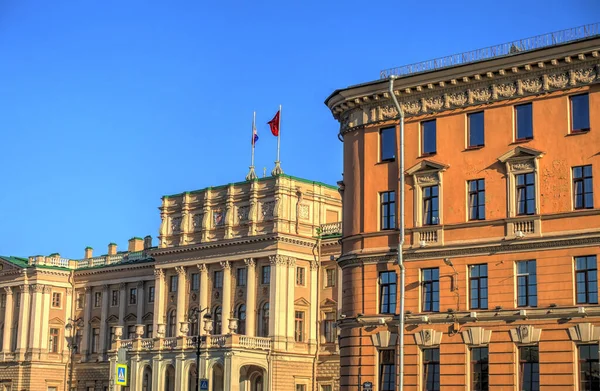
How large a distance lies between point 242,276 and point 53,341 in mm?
31324

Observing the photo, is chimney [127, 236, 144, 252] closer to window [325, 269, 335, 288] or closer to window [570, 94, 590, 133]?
window [325, 269, 335, 288]

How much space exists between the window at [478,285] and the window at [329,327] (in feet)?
149

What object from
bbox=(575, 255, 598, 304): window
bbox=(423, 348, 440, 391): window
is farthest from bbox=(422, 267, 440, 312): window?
bbox=(575, 255, 598, 304): window

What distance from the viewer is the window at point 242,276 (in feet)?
314

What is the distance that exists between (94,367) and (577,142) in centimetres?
7600

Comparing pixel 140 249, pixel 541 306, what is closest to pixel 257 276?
pixel 140 249

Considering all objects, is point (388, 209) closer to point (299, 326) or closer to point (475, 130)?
point (475, 130)

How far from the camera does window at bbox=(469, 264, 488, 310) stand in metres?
49.4

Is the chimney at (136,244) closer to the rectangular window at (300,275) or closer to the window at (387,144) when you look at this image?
the rectangular window at (300,275)

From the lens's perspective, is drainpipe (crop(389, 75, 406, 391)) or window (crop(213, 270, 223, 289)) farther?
window (crop(213, 270, 223, 289))

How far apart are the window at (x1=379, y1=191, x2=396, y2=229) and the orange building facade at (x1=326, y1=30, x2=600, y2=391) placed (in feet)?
0.19

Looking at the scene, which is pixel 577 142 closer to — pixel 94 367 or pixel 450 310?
pixel 450 310

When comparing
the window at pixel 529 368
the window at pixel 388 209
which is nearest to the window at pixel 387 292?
the window at pixel 388 209

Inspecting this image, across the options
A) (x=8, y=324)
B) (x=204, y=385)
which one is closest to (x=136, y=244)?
(x=8, y=324)
